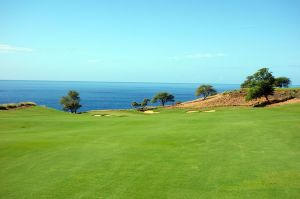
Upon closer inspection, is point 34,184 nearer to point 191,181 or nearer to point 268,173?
point 191,181

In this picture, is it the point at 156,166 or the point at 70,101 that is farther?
the point at 70,101

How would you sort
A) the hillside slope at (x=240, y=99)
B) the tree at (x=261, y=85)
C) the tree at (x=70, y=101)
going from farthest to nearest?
the tree at (x=70, y=101) → the hillside slope at (x=240, y=99) → the tree at (x=261, y=85)

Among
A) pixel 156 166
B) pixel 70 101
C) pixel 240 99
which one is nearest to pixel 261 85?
pixel 240 99

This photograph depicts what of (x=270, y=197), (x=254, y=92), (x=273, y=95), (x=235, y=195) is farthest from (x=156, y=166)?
(x=273, y=95)

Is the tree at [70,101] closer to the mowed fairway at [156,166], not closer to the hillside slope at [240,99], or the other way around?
the hillside slope at [240,99]

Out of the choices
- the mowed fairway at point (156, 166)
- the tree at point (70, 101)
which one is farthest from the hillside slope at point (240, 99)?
the mowed fairway at point (156, 166)

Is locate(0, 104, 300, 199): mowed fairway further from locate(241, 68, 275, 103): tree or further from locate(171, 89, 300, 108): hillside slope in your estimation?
locate(171, 89, 300, 108): hillside slope

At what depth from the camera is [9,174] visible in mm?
11008

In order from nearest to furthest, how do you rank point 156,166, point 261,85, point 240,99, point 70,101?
point 156,166 < point 261,85 < point 240,99 < point 70,101

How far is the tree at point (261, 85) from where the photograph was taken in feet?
182

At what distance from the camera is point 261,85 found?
2184 inches

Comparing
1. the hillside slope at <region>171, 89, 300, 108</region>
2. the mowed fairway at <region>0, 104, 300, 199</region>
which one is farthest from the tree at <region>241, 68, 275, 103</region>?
the mowed fairway at <region>0, 104, 300, 199</region>

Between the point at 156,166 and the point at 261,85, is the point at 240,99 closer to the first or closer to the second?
the point at 261,85

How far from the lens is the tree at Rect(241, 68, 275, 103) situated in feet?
182
